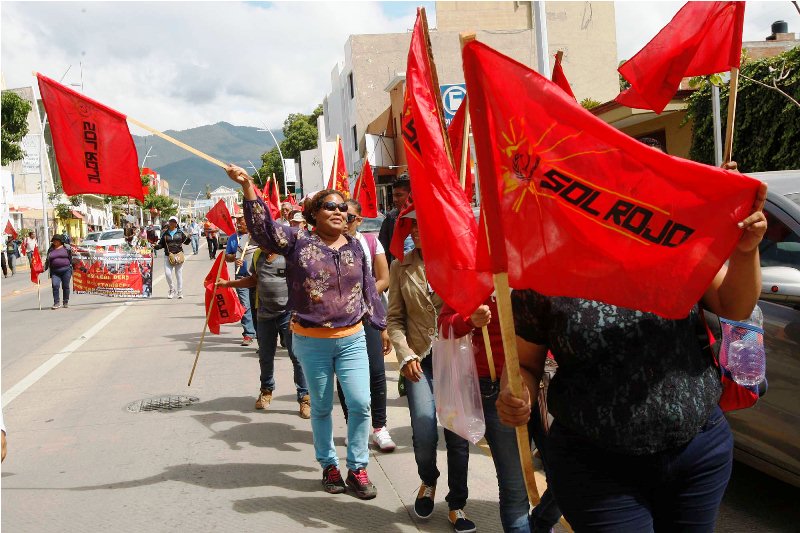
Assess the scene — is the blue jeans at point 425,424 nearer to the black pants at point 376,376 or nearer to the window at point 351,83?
the black pants at point 376,376

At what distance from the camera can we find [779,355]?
3.93 metres

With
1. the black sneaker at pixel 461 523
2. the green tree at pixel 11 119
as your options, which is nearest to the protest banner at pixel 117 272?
the black sneaker at pixel 461 523

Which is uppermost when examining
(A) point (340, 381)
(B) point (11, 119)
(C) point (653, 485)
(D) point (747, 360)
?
(B) point (11, 119)

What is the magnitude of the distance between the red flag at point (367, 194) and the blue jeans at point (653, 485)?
839 cm

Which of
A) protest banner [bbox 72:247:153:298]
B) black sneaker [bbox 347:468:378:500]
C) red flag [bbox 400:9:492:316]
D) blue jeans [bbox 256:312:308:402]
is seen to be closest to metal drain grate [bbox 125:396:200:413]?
blue jeans [bbox 256:312:308:402]

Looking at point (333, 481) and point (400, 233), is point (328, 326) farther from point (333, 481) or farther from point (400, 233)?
point (333, 481)

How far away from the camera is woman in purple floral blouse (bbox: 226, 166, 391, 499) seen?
16.1 ft

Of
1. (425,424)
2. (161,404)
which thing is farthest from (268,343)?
(425,424)

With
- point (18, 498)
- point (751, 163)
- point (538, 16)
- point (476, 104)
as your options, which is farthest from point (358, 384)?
point (751, 163)

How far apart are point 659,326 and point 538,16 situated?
22.9 feet

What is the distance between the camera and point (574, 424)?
2.38 m

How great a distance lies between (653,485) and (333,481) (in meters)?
3.05

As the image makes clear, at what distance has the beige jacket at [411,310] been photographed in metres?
4.55

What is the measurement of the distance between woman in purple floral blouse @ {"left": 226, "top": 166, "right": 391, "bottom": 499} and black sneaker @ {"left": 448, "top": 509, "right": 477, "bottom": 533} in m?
0.72
